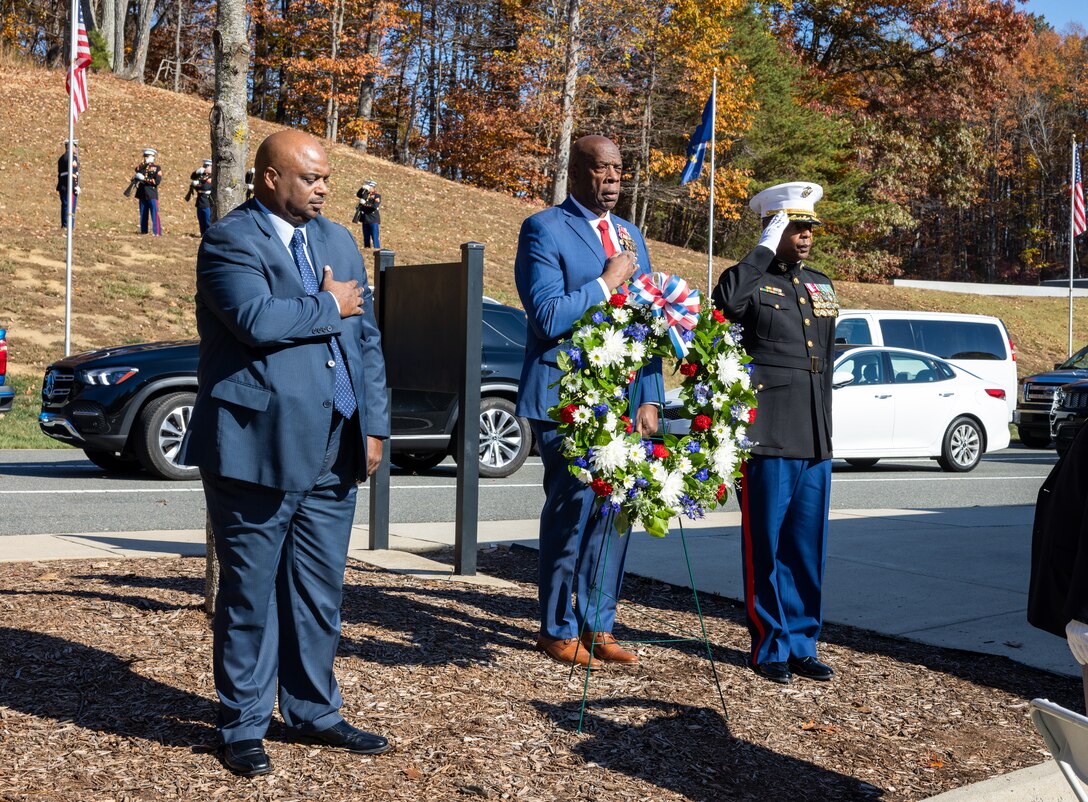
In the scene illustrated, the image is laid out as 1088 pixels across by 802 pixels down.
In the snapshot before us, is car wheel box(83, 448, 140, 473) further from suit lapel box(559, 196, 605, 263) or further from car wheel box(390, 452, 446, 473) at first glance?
suit lapel box(559, 196, 605, 263)

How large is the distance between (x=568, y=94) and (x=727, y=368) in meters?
37.1

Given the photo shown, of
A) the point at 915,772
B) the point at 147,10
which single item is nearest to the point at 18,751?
the point at 915,772

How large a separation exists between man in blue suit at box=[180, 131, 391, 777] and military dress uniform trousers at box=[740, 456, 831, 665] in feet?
6.12

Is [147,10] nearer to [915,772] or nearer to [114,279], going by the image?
[114,279]

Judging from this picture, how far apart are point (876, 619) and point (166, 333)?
59.3 ft

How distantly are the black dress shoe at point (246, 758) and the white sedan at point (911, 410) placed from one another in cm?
1106

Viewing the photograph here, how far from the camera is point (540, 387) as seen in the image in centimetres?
505

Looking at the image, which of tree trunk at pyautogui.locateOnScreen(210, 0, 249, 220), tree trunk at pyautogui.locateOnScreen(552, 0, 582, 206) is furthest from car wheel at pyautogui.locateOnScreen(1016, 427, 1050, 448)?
tree trunk at pyautogui.locateOnScreen(552, 0, 582, 206)

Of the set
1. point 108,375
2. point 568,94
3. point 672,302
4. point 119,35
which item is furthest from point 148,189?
point 672,302

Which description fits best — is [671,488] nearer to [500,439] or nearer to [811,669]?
[811,669]

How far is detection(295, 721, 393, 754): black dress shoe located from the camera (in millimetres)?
4043

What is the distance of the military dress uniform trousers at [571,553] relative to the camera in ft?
16.7

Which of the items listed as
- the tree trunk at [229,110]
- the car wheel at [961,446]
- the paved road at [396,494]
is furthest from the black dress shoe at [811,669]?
the car wheel at [961,446]

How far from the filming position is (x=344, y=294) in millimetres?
4008
